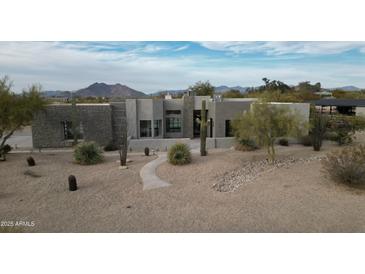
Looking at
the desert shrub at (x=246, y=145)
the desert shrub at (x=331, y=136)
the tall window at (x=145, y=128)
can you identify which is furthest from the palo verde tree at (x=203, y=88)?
the desert shrub at (x=246, y=145)

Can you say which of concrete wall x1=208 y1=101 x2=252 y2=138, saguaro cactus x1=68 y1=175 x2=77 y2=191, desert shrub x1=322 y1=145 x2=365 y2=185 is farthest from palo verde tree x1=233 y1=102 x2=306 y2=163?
saguaro cactus x1=68 y1=175 x2=77 y2=191

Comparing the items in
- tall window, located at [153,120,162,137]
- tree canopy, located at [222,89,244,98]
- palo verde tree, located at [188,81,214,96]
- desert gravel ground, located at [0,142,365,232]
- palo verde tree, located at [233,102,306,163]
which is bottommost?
desert gravel ground, located at [0,142,365,232]

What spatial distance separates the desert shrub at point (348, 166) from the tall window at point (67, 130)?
1912cm

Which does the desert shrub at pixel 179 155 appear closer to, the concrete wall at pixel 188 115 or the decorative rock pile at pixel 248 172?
the decorative rock pile at pixel 248 172

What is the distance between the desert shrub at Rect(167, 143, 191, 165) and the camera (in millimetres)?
14320

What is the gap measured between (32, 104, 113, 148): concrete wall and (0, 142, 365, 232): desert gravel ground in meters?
6.62

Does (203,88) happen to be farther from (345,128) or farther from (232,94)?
(345,128)

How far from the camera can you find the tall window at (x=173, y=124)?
82.3 feet

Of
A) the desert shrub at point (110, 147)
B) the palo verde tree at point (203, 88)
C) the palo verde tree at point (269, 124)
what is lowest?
the desert shrub at point (110, 147)

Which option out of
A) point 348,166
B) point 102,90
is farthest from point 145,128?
point 102,90

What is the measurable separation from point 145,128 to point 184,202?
14844mm

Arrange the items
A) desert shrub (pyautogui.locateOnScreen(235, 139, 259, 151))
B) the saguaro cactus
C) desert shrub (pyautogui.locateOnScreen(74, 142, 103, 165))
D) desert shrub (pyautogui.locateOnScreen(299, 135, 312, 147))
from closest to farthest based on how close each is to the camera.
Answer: the saguaro cactus < desert shrub (pyautogui.locateOnScreen(74, 142, 103, 165)) < desert shrub (pyautogui.locateOnScreen(235, 139, 259, 151)) < desert shrub (pyautogui.locateOnScreen(299, 135, 312, 147))

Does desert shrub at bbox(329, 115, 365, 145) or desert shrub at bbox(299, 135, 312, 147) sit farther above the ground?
desert shrub at bbox(329, 115, 365, 145)

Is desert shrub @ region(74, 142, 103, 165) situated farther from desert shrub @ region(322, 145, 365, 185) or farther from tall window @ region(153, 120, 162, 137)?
desert shrub @ region(322, 145, 365, 185)
